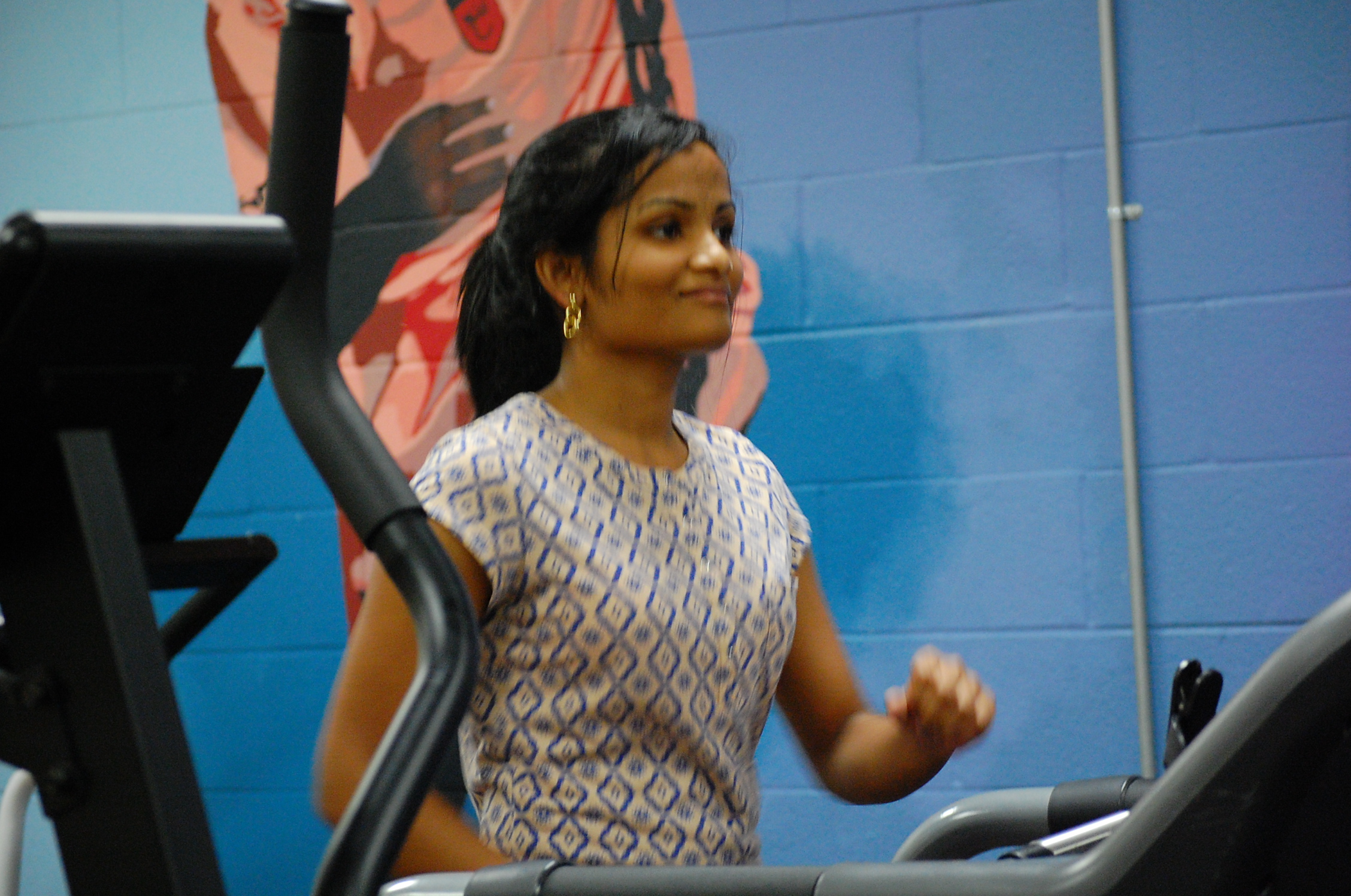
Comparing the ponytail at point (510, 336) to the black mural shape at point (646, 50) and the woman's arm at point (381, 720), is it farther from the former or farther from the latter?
the black mural shape at point (646, 50)

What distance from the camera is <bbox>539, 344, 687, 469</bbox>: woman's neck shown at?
1098 millimetres

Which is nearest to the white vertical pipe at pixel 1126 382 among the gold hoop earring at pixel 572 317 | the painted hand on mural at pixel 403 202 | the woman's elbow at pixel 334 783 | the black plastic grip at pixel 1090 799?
the black plastic grip at pixel 1090 799

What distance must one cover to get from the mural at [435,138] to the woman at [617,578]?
42.2 inches

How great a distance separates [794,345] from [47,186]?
1.48 metres

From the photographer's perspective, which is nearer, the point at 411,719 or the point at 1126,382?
the point at 411,719

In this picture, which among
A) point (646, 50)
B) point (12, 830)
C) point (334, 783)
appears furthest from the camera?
point (646, 50)

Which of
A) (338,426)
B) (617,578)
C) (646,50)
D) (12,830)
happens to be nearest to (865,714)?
(617,578)

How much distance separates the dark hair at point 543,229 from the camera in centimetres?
110

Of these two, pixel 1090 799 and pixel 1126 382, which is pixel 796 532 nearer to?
pixel 1090 799

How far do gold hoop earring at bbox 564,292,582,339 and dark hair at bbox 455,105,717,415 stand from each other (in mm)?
37

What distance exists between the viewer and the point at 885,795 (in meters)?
1.09

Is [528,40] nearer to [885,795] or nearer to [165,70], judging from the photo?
[165,70]

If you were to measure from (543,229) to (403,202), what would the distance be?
1.24m

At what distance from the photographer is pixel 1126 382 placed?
193 cm
